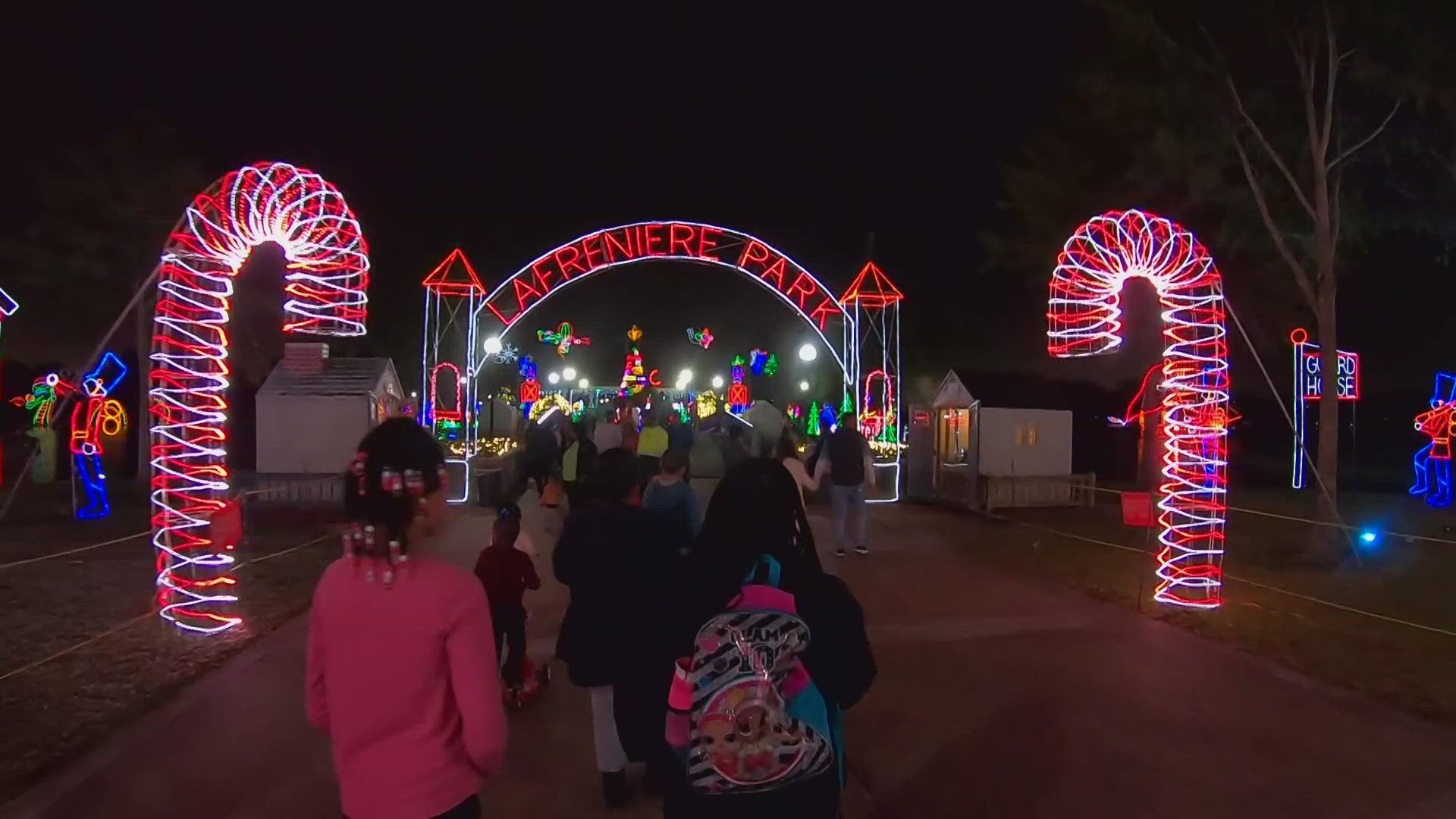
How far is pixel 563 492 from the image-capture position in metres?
10.2

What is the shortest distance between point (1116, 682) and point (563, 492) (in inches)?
230

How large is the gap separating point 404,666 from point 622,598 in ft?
4.36

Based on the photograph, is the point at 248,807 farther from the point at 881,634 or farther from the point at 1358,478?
the point at 1358,478

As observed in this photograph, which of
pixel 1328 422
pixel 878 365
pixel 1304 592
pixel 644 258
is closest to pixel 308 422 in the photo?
pixel 644 258

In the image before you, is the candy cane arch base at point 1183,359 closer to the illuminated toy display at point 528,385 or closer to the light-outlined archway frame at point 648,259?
the light-outlined archway frame at point 648,259

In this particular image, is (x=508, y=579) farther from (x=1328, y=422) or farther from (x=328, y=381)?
(x=328, y=381)

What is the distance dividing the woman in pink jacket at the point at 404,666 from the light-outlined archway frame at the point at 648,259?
15678 millimetres

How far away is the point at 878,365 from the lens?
20.9 metres

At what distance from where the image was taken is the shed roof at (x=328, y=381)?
61.6 feet

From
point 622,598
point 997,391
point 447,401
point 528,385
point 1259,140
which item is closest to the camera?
point 622,598

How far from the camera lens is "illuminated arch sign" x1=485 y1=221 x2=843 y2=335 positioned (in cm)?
1791

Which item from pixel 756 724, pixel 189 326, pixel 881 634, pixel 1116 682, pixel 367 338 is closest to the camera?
pixel 756 724

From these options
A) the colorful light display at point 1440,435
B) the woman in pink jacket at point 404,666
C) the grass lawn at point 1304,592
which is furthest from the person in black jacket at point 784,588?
the colorful light display at point 1440,435

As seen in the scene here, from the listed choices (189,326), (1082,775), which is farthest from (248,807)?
(189,326)
